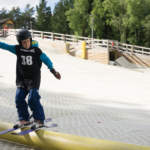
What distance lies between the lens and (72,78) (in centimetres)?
1202

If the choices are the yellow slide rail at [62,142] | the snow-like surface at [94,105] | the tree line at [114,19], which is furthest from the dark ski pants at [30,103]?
the tree line at [114,19]

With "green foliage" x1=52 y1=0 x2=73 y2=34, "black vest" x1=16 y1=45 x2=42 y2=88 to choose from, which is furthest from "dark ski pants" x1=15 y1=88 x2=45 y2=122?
"green foliage" x1=52 y1=0 x2=73 y2=34

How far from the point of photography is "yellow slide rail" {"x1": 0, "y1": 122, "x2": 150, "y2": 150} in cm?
272

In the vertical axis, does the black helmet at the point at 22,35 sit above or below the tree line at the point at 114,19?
below

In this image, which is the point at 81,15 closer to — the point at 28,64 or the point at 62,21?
the point at 62,21

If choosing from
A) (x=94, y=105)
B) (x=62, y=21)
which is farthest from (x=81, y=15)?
(x=94, y=105)

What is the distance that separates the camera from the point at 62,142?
115 inches

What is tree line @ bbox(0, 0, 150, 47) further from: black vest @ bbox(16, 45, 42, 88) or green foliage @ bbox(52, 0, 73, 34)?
black vest @ bbox(16, 45, 42, 88)

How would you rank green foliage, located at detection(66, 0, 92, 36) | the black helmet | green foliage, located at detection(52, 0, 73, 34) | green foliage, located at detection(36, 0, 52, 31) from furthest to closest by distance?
1. green foliage, located at detection(36, 0, 52, 31)
2. green foliage, located at detection(52, 0, 73, 34)
3. green foliage, located at detection(66, 0, 92, 36)
4. the black helmet

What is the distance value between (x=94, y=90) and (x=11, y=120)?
5.23 meters

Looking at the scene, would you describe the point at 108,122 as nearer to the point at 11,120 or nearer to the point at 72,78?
the point at 11,120

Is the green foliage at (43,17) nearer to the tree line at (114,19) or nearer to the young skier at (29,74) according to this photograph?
the tree line at (114,19)

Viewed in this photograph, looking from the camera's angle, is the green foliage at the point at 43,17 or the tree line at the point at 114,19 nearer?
the tree line at the point at 114,19

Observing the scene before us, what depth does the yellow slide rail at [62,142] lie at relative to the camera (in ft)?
8.91
